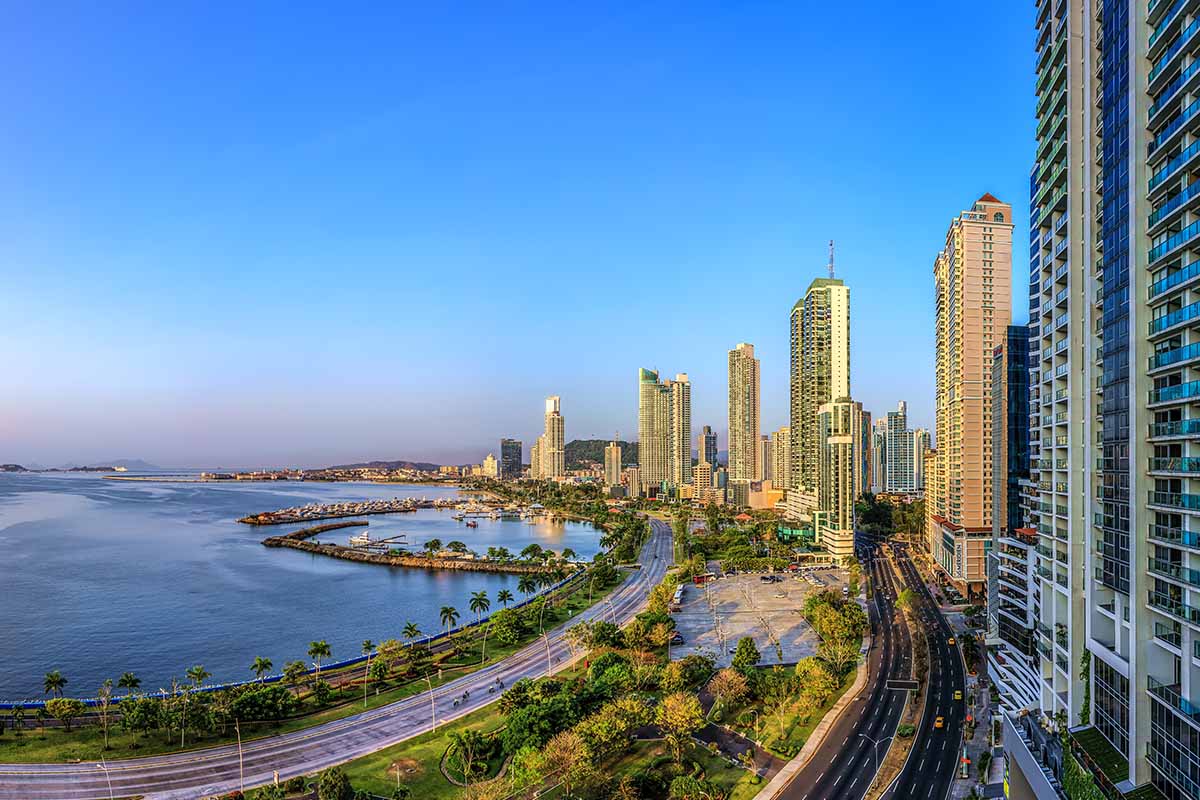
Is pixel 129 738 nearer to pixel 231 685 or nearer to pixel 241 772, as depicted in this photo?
pixel 231 685

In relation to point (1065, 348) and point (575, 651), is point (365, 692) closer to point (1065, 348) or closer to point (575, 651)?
point (575, 651)

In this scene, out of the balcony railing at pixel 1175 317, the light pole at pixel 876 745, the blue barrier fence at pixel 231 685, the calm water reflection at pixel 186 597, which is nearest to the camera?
the balcony railing at pixel 1175 317

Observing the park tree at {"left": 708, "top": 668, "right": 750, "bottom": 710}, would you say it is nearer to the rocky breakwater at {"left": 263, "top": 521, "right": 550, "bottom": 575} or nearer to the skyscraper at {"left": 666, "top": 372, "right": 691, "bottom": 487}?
the rocky breakwater at {"left": 263, "top": 521, "right": 550, "bottom": 575}

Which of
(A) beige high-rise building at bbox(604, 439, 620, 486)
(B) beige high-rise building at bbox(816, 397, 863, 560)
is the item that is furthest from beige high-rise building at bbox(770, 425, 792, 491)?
(A) beige high-rise building at bbox(604, 439, 620, 486)

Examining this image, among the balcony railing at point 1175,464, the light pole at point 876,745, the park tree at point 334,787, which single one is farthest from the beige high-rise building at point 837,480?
the park tree at point 334,787

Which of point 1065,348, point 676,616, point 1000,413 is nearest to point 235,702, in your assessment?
point 676,616

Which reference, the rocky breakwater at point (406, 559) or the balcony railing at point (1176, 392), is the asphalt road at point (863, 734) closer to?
the balcony railing at point (1176, 392)
